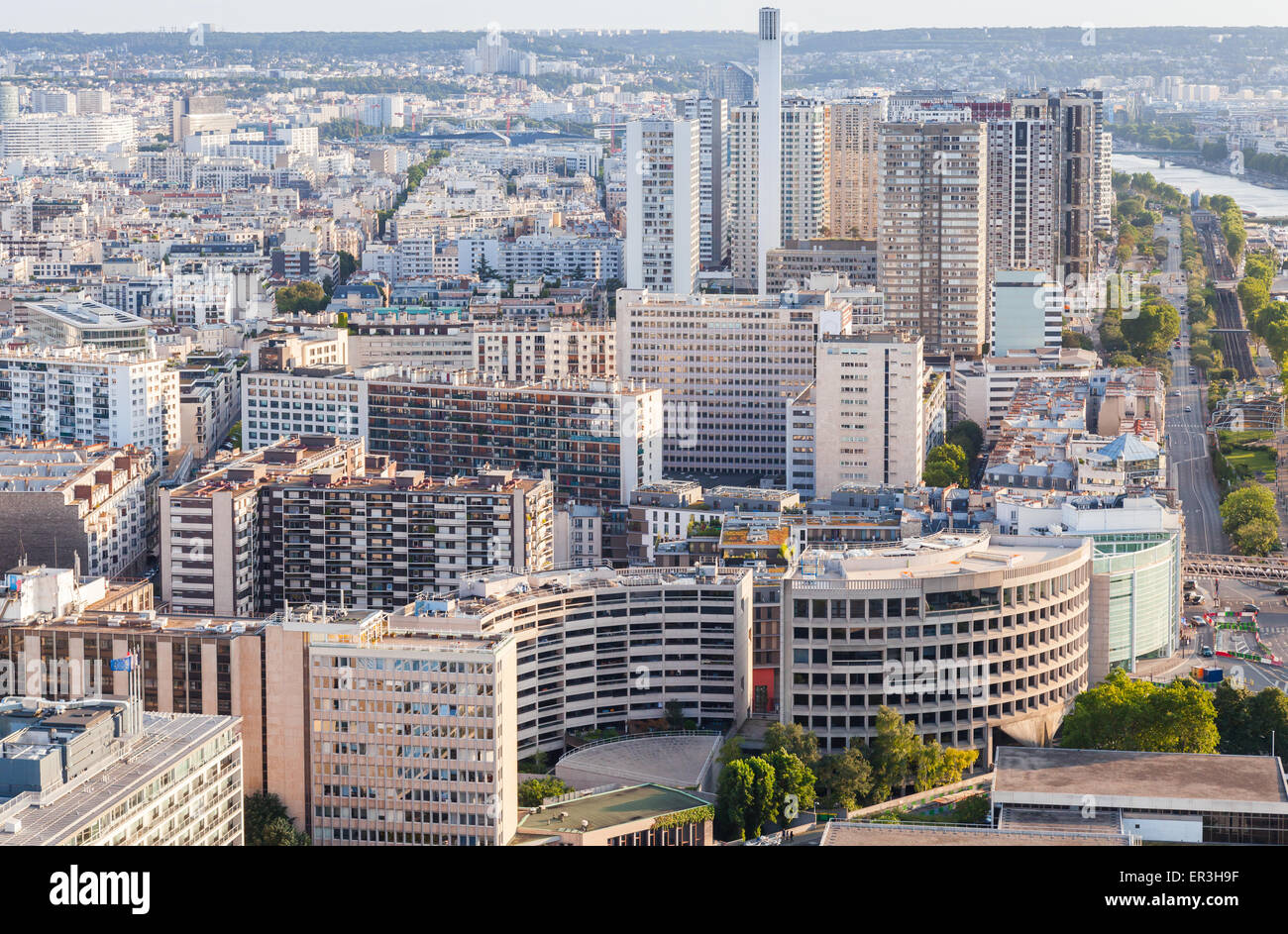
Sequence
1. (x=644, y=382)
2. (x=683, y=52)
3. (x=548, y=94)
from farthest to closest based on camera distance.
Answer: (x=548, y=94)
(x=683, y=52)
(x=644, y=382)

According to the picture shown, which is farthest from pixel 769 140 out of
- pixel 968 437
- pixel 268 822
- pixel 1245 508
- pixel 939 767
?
pixel 268 822

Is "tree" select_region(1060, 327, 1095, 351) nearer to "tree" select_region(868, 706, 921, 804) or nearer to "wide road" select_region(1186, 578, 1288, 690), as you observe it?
"wide road" select_region(1186, 578, 1288, 690)

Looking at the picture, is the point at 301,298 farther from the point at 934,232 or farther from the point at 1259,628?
the point at 1259,628

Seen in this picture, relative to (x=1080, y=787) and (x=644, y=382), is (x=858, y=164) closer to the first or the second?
(x=644, y=382)

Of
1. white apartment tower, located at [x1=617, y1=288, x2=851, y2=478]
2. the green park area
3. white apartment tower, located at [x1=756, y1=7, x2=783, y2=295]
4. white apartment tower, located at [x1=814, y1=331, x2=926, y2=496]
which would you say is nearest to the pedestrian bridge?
white apartment tower, located at [x1=814, y1=331, x2=926, y2=496]

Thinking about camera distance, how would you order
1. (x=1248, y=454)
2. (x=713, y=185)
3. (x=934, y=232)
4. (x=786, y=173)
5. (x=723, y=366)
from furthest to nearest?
(x=713, y=185) < (x=786, y=173) < (x=934, y=232) < (x=1248, y=454) < (x=723, y=366)

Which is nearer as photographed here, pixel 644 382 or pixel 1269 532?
pixel 1269 532
